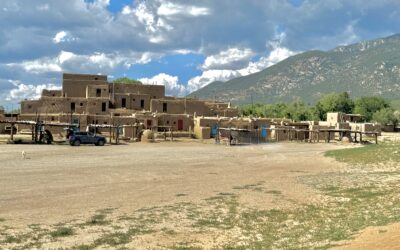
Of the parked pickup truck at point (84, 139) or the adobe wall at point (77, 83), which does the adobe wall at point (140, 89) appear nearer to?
the adobe wall at point (77, 83)

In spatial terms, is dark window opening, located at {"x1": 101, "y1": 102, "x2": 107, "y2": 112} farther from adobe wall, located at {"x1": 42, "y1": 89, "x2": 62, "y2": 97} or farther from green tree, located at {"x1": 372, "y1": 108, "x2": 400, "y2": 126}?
green tree, located at {"x1": 372, "y1": 108, "x2": 400, "y2": 126}

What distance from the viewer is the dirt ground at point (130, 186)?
56.3 feet

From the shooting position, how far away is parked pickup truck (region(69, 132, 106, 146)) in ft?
188

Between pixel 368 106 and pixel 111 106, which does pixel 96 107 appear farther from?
pixel 368 106

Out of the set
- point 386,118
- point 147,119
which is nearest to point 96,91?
point 147,119

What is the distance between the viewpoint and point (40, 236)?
46.3 ft

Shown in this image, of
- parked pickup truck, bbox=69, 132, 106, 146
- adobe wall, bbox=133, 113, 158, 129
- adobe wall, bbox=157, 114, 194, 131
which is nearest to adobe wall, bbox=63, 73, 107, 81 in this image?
adobe wall, bbox=133, 113, 158, 129

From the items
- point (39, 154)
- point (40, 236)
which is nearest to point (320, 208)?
point (40, 236)

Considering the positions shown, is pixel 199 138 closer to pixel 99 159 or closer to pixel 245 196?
pixel 99 159

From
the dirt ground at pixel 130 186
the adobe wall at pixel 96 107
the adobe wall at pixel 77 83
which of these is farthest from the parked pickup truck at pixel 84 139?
the adobe wall at pixel 77 83

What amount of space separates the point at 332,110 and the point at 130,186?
403 feet

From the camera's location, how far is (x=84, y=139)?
2291 inches

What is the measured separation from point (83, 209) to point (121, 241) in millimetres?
4998

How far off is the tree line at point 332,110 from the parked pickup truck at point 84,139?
2604 inches
